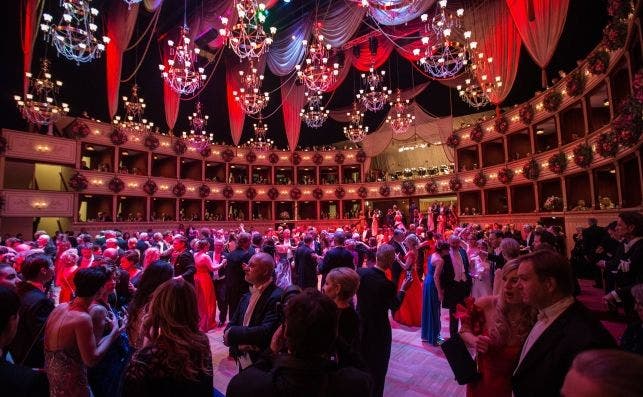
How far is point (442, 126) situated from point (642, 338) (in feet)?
59.8

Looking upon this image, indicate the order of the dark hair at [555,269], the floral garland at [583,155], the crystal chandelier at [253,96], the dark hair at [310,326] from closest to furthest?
the dark hair at [310,326] → the dark hair at [555,269] → the crystal chandelier at [253,96] → the floral garland at [583,155]

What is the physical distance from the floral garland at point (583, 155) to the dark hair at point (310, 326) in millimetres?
12471

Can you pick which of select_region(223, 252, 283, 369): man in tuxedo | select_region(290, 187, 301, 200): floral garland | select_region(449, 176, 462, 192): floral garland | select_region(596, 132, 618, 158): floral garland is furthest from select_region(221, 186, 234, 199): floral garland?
select_region(223, 252, 283, 369): man in tuxedo

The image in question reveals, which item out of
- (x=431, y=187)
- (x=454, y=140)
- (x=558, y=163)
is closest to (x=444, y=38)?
(x=558, y=163)

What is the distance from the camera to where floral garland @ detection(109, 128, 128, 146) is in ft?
52.1

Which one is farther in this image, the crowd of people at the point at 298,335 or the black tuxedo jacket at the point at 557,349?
the black tuxedo jacket at the point at 557,349

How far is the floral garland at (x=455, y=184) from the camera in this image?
1786 cm

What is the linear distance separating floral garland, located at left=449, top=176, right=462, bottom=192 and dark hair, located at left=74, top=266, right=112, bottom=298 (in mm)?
17958

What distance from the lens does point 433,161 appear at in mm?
20562

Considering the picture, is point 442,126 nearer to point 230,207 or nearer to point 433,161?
point 433,161

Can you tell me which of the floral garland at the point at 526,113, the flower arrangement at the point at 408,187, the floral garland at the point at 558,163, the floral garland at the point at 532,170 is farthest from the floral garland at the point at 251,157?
the floral garland at the point at 558,163

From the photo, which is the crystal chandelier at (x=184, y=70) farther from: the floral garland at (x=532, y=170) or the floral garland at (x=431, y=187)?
the floral garland at (x=431, y=187)

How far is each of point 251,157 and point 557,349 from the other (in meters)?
21.2

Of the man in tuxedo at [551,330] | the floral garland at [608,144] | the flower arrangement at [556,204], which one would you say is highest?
the floral garland at [608,144]
